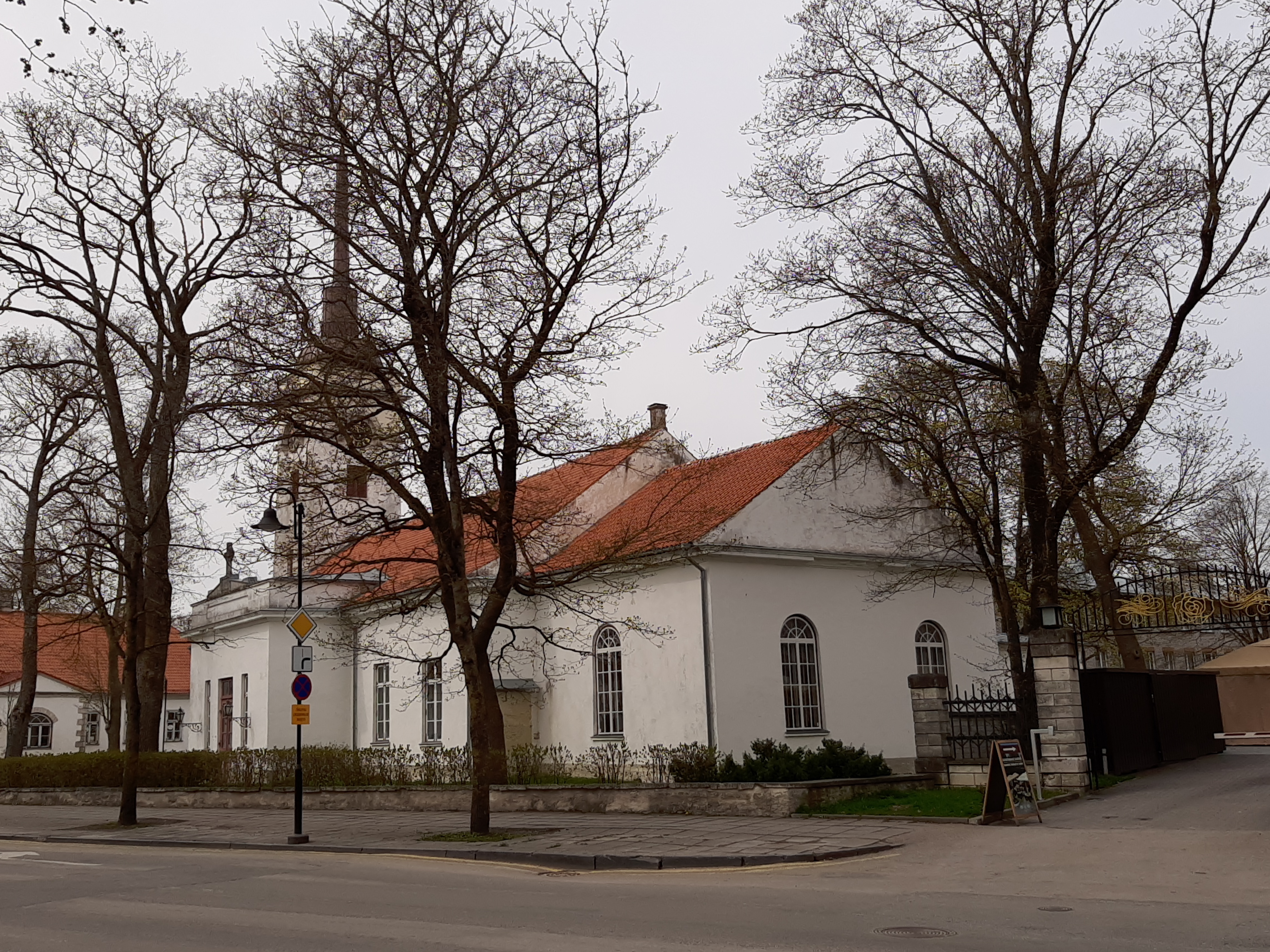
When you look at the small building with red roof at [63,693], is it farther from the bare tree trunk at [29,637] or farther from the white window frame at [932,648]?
the white window frame at [932,648]

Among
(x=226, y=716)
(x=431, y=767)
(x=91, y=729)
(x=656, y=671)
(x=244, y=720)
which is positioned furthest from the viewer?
(x=91, y=729)

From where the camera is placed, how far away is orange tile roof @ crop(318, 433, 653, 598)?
1956cm

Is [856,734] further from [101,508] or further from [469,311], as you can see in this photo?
[101,508]

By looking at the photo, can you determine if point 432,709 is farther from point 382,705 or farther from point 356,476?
point 356,476

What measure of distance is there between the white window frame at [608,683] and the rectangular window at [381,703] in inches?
359

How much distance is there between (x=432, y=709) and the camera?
31.3 meters

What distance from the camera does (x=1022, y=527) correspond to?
28.9 m

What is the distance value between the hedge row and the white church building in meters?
0.89

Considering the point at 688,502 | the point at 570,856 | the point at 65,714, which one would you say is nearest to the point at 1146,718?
the point at 688,502

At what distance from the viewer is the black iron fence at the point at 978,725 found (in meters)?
19.6

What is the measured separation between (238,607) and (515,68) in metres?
23.8

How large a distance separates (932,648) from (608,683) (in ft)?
25.8

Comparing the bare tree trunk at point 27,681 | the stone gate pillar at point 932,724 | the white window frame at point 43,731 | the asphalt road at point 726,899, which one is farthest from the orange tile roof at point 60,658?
the stone gate pillar at point 932,724

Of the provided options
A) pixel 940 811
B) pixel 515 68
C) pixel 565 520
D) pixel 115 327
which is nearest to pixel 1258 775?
pixel 940 811
